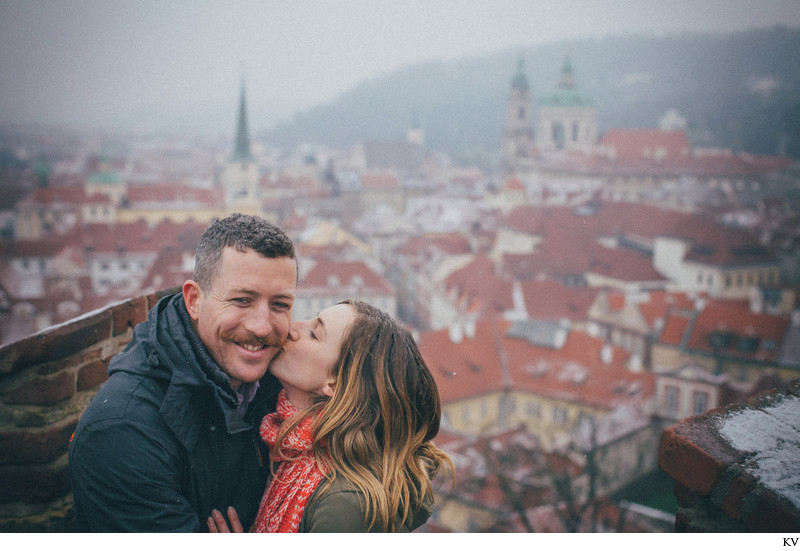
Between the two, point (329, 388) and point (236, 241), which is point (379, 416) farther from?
point (236, 241)

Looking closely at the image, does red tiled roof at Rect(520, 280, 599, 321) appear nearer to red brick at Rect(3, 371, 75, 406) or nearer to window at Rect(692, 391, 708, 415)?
window at Rect(692, 391, 708, 415)

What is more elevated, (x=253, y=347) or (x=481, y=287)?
(x=253, y=347)

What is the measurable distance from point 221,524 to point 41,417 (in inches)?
20.9

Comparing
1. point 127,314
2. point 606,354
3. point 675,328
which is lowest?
point 606,354

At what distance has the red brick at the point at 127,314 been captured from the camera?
5.06 ft

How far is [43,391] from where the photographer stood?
4.62 feet

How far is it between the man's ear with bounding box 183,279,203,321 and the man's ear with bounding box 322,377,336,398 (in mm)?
256

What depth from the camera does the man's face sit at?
116 cm

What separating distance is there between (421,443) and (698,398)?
15400 millimetres

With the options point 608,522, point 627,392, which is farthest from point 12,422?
point 627,392

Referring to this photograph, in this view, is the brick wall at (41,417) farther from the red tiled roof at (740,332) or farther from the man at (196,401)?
the red tiled roof at (740,332)

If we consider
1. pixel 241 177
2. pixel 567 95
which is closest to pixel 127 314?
pixel 241 177

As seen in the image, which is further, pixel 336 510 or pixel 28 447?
pixel 28 447

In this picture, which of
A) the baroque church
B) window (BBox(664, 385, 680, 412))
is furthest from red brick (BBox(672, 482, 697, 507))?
the baroque church
